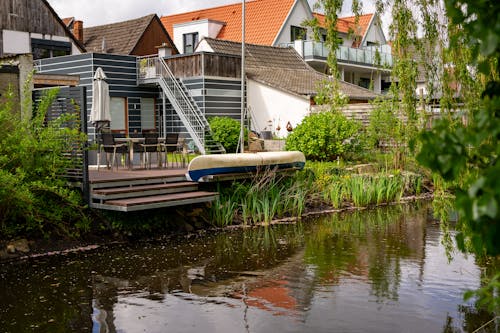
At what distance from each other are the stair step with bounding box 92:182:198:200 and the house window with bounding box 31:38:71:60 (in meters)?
20.7

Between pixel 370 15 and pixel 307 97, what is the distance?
21416mm

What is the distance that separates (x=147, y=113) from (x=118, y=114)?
5.26ft

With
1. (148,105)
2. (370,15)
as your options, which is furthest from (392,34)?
(370,15)

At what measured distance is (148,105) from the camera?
29.8 metres

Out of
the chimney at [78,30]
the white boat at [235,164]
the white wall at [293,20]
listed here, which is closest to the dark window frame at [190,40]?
the white wall at [293,20]

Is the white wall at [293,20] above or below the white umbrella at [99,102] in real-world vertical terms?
above

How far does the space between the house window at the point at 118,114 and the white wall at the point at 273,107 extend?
18.7 feet

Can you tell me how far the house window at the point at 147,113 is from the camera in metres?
29.5

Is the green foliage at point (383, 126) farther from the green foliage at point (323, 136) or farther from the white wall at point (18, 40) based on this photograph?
the white wall at point (18, 40)

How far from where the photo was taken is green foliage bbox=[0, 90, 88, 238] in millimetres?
10258

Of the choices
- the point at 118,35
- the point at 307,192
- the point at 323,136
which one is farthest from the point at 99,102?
the point at 118,35

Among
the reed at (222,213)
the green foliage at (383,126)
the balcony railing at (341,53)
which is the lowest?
the reed at (222,213)

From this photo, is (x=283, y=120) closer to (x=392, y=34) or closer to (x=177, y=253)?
(x=392, y=34)

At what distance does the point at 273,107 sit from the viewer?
29.2 m
